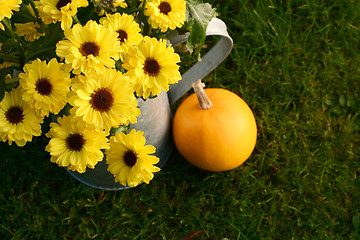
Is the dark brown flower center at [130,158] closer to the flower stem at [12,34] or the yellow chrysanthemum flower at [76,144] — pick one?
the yellow chrysanthemum flower at [76,144]

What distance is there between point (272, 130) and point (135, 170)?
78cm

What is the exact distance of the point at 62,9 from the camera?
0.63 metres

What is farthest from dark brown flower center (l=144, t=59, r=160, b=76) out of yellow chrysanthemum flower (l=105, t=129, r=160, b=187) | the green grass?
the green grass

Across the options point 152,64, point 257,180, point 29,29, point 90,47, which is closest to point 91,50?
point 90,47

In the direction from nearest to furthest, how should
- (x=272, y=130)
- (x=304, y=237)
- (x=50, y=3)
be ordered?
(x=50, y=3) < (x=304, y=237) < (x=272, y=130)

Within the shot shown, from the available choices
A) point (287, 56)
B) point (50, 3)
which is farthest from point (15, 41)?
point (287, 56)

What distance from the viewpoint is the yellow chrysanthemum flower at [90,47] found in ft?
2.03

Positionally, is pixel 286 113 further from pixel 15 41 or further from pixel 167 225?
pixel 15 41

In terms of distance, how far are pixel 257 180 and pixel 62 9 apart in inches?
36.1

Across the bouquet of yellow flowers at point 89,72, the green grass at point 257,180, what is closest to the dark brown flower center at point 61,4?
the bouquet of yellow flowers at point 89,72

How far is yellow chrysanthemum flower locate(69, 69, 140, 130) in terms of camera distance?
0.63m

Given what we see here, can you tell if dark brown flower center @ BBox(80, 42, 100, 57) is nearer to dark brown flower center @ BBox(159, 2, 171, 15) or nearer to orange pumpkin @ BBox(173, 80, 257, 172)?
dark brown flower center @ BBox(159, 2, 171, 15)

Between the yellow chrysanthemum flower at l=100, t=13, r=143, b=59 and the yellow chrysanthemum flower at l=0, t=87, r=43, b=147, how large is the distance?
0.20 metres

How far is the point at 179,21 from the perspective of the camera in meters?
0.69
